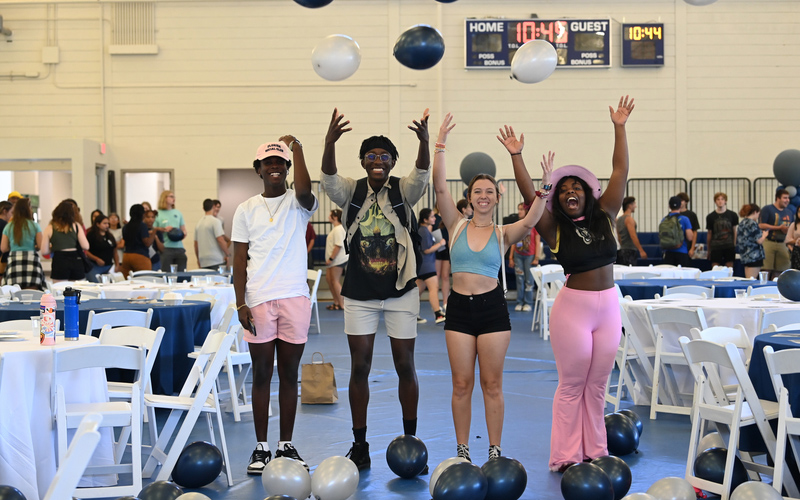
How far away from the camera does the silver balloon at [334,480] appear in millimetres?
3377

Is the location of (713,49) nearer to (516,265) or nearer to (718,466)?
(516,265)

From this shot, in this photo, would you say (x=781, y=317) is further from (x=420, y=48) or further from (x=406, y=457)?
(x=420, y=48)

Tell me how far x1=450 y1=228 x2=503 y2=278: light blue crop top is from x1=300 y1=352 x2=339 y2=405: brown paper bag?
6.96ft

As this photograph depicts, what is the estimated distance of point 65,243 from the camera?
26.8 ft

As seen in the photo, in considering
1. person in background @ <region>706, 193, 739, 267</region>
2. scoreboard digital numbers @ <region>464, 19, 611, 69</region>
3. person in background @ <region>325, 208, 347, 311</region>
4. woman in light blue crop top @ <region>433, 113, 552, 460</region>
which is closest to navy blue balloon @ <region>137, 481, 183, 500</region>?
woman in light blue crop top @ <region>433, 113, 552, 460</region>

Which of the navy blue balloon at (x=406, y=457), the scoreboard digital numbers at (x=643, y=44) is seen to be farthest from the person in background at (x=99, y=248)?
the scoreboard digital numbers at (x=643, y=44)

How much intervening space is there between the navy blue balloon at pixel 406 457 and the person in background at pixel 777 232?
27.3 feet

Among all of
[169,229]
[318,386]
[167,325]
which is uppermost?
[169,229]

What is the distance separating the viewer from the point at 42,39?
14047 millimetres

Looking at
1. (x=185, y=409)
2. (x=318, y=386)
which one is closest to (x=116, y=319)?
(x=185, y=409)

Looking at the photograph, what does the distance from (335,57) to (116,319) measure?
2382 mm

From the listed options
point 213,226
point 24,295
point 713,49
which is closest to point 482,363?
point 24,295

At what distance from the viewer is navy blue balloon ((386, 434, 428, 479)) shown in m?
3.82

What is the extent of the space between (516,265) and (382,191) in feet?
26.8
